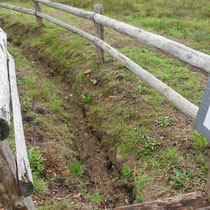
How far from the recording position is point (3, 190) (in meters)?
1.80

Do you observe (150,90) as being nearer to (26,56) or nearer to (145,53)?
(145,53)

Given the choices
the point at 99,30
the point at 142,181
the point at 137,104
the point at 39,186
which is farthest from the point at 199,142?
the point at 99,30

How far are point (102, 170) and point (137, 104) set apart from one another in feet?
4.56

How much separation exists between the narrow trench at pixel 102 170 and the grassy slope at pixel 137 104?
0.04 metres

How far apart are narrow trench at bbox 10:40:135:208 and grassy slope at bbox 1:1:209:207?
4 cm

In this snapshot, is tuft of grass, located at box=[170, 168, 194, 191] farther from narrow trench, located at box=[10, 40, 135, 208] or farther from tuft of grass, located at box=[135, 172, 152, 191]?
narrow trench, located at box=[10, 40, 135, 208]

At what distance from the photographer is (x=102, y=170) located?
3752 mm

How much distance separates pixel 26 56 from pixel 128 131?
500 centimetres

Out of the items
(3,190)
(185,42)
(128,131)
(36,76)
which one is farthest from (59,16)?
(3,190)

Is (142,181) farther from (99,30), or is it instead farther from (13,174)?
(99,30)

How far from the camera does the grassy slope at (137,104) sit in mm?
3201

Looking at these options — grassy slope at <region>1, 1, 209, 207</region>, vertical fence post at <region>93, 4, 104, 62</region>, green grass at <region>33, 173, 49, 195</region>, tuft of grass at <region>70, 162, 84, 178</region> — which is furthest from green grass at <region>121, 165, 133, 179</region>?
vertical fence post at <region>93, 4, 104, 62</region>

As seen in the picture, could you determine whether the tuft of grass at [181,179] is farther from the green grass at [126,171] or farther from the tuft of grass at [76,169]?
the tuft of grass at [76,169]

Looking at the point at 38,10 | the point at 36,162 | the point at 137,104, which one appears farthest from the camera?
the point at 38,10
